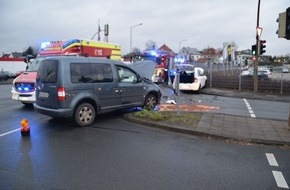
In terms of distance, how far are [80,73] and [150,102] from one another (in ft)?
11.0

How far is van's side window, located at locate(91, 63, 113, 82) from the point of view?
8.64m

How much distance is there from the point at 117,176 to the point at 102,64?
15.8ft

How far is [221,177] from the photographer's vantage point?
15.8 ft

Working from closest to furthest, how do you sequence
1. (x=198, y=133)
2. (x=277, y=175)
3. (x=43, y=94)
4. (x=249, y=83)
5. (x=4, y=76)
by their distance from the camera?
1. (x=277, y=175)
2. (x=198, y=133)
3. (x=43, y=94)
4. (x=249, y=83)
5. (x=4, y=76)

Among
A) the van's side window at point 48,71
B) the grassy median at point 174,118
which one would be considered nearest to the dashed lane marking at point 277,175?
the grassy median at point 174,118

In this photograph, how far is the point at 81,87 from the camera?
816cm

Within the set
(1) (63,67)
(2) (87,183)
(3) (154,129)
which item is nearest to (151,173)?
(2) (87,183)

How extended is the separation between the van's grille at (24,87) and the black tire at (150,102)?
4.46 meters

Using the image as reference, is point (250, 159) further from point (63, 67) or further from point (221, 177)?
point (63, 67)

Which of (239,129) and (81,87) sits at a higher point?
(81,87)

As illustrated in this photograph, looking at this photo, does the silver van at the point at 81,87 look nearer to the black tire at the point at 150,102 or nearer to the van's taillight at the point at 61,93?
the van's taillight at the point at 61,93

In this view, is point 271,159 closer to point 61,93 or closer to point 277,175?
point 277,175

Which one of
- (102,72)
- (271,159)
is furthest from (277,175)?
(102,72)

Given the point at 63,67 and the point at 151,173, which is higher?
the point at 63,67
